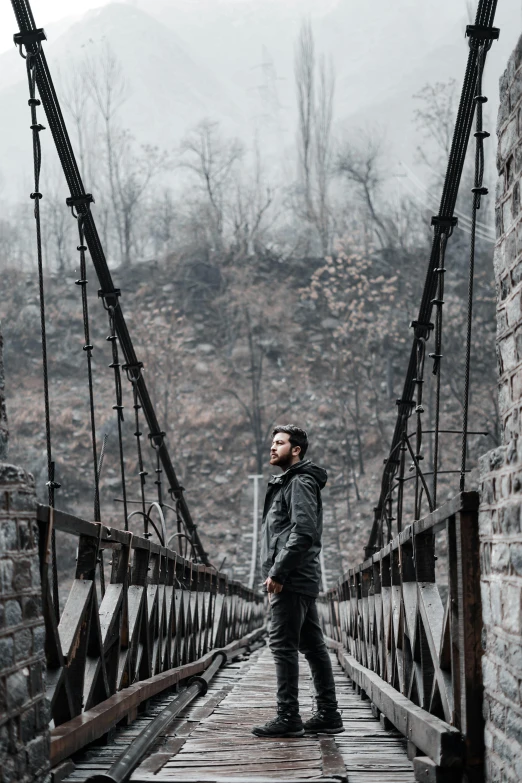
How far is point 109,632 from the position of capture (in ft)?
11.2

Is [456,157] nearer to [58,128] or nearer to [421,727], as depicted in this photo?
[58,128]

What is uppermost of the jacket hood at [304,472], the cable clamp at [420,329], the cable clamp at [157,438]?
the cable clamp at [420,329]

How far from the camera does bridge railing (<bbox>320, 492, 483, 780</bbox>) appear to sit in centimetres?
251

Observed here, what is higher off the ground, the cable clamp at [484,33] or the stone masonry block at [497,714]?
the cable clamp at [484,33]

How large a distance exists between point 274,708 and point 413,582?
1.27 metres

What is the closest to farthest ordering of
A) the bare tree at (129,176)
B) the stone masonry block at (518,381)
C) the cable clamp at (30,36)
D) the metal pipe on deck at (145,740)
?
the stone masonry block at (518,381)
the metal pipe on deck at (145,740)
the cable clamp at (30,36)
the bare tree at (129,176)

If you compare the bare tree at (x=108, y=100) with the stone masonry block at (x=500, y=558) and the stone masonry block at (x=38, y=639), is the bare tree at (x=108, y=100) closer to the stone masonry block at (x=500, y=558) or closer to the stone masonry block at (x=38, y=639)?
the stone masonry block at (x=38, y=639)

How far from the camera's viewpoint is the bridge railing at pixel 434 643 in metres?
2.51

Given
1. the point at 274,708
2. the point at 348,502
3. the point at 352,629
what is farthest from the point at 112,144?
the point at 274,708

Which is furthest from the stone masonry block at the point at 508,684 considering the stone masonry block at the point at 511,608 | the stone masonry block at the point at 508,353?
the stone masonry block at the point at 508,353

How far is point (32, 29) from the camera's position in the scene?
14.0 ft

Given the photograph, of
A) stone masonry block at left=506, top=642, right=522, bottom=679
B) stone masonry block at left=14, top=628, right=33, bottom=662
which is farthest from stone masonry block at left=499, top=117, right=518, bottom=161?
stone masonry block at left=14, top=628, right=33, bottom=662

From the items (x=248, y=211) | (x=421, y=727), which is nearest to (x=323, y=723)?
(x=421, y=727)

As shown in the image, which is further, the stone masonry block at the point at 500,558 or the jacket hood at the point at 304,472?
the jacket hood at the point at 304,472
